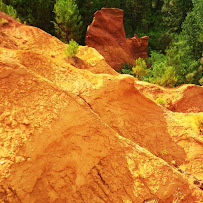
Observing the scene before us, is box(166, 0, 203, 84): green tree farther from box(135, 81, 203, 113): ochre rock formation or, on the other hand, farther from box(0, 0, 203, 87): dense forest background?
box(135, 81, 203, 113): ochre rock formation

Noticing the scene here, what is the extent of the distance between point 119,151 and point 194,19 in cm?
1524

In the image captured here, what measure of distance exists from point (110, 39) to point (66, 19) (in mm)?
3978

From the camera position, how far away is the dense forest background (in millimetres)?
11188

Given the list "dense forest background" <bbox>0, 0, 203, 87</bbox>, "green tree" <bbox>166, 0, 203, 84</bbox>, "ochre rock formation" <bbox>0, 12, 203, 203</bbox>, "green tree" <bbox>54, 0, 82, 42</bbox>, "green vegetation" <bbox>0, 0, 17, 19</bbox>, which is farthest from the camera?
"green tree" <bbox>54, 0, 82, 42</bbox>

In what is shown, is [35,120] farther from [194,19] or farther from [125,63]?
[194,19]

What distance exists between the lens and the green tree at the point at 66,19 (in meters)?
→ 11.8

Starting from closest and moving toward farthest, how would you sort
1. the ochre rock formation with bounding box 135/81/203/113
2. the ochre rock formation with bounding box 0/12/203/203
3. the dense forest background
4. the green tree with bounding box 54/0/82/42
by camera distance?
the ochre rock formation with bounding box 0/12/203/203
the ochre rock formation with bounding box 135/81/203/113
the dense forest background
the green tree with bounding box 54/0/82/42

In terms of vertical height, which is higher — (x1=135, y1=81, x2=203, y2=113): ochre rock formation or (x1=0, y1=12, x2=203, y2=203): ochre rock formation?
(x1=0, y1=12, x2=203, y2=203): ochre rock formation

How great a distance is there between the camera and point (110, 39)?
14727 mm

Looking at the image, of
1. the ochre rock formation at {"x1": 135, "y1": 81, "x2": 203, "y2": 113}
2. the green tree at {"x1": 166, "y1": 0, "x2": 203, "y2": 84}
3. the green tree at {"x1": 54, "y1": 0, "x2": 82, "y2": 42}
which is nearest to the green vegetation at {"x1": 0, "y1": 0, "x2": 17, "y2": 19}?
the green tree at {"x1": 54, "y1": 0, "x2": 82, "y2": 42}

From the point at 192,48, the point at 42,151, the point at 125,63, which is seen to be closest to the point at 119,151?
the point at 42,151

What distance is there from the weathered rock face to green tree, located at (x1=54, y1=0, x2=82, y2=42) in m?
1.39

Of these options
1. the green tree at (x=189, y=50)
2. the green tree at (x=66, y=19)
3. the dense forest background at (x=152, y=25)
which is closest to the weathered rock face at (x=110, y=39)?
the dense forest background at (x=152, y=25)

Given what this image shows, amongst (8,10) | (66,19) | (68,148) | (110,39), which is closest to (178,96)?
(68,148)
